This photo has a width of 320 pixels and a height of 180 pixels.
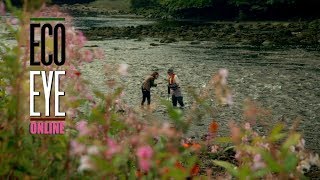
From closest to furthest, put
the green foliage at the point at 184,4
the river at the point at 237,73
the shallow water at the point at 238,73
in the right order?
the river at the point at 237,73, the shallow water at the point at 238,73, the green foliage at the point at 184,4

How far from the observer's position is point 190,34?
168 ft

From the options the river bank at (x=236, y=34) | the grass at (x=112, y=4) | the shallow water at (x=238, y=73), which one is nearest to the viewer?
the shallow water at (x=238, y=73)

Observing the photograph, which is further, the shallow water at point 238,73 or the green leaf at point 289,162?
the shallow water at point 238,73

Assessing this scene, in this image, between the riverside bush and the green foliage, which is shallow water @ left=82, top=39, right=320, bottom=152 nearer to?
the riverside bush

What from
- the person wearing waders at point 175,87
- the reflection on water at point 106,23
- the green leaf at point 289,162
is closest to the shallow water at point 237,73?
the person wearing waders at point 175,87

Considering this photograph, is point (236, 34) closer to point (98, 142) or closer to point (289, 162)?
point (289, 162)

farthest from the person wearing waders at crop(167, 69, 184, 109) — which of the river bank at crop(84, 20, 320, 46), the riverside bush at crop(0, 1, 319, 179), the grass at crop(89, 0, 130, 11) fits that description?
the grass at crop(89, 0, 130, 11)

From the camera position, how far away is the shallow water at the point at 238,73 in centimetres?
2033

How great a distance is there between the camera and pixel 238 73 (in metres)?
29.6

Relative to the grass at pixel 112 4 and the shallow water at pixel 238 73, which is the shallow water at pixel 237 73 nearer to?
the shallow water at pixel 238 73

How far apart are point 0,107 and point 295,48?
35.2 m

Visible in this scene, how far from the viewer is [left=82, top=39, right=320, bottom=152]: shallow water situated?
66.7 ft

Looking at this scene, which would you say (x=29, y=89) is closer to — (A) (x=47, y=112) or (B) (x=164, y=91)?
(A) (x=47, y=112)

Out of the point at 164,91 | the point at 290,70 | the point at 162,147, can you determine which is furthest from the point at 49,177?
the point at 290,70
